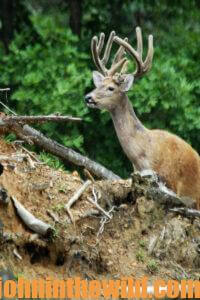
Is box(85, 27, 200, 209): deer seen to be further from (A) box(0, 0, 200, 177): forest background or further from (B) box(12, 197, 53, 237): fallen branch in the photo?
(A) box(0, 0, 200, 177): forest background

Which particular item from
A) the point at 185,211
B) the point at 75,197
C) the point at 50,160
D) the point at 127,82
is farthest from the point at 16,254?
the point at 127,82

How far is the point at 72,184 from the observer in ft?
31.6

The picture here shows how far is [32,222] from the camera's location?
8.60 metres

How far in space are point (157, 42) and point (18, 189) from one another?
25.9 feet

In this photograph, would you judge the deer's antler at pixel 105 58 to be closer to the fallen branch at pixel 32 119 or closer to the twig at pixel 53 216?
the fallen branch at pixel 32 119

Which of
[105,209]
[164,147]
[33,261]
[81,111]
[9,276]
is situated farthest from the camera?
[81,111]

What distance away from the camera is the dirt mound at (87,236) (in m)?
8.59

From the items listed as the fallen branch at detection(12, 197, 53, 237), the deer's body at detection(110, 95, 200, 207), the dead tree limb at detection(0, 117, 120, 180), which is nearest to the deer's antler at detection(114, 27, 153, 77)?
the deer's body at detection(110, 95, 200, 207)

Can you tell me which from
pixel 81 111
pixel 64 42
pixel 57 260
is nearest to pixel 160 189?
pixel 57 260

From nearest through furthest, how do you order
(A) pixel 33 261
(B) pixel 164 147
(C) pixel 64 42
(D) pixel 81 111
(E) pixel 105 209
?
(A) pixel 33 261 → (E) pixel 105 209 → (B) pixel 164 147 → (D) pixel 81 111 → (C) pixel 64 42

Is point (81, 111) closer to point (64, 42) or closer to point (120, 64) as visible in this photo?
point (64, 42)

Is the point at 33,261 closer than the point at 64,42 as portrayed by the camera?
Yes

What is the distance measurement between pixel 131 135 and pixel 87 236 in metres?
2.68

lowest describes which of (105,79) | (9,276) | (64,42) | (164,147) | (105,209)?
(9,276)
